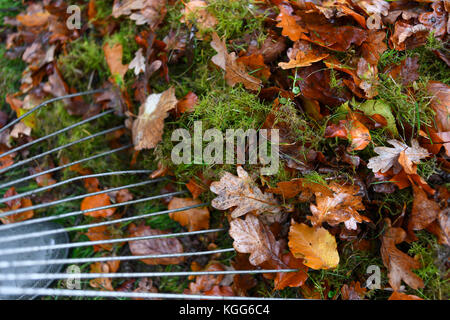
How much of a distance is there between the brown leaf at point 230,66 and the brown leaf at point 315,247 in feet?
2.33

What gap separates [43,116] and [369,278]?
2.03m

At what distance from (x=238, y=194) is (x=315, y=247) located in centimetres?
42

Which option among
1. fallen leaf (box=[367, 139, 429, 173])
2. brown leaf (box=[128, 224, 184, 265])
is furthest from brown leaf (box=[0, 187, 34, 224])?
fallen leaf (box=[367, 139, 429, 173])

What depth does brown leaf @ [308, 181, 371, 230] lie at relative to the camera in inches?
57.4

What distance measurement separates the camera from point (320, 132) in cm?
154

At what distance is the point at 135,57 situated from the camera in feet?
6.15

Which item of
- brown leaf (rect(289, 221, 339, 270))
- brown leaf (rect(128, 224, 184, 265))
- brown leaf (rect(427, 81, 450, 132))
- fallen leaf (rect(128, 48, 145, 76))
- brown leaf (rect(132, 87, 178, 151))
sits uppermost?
fallen leaf (rect(128, 48, 145, 76))

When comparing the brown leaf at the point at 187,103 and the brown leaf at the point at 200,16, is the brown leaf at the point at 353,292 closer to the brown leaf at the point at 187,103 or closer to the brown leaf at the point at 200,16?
the brown leaf at the point at 187,103

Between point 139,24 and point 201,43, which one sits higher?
point 139,24

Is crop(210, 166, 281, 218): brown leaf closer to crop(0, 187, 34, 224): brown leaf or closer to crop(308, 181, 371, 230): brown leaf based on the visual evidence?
crop(308, 181, 371, 230): brown leaf

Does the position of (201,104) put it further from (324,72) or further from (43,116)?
(43,116)

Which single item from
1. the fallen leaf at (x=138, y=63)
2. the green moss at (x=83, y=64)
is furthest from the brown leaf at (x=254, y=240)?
the green moss at (x=83, y=64)

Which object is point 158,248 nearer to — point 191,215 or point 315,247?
point 191,215
